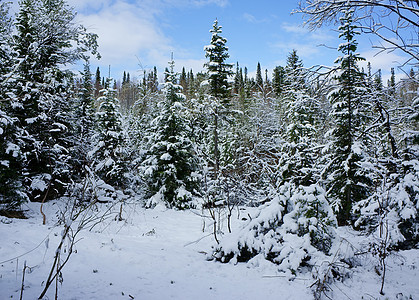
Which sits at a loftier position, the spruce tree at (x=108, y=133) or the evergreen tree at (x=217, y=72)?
the evergreen tree at (x=217, y=72)

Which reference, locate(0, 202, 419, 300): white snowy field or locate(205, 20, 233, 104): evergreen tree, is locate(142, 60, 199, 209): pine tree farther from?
locate(0, 202, 419, 300): white snowy field

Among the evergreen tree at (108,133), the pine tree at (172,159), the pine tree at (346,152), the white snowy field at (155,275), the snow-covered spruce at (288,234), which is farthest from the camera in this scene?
the evergreen tree at (108,133)

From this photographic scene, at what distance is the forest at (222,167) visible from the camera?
486cm

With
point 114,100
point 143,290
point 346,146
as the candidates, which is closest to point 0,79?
point 114,100

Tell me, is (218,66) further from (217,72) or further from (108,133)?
(108,133)

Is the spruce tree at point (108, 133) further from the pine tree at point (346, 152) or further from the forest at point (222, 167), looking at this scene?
the pine tree at point (346, 152)

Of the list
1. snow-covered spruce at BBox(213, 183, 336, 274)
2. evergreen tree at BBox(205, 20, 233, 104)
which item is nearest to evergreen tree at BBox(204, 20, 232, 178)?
evergreen tree at BBox(205, 20, 233, 104)

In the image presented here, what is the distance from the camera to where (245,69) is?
316ft

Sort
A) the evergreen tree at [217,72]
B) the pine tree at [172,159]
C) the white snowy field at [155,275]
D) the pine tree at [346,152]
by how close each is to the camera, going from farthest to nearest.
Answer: the evergreen tree at [217,72] < the pine tree at [172,159] < the pine tree at [346,152] < the white snowy field at [155,275]

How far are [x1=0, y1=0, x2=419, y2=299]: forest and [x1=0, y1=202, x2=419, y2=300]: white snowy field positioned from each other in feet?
0.32

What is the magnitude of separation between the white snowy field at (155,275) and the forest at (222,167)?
98mm

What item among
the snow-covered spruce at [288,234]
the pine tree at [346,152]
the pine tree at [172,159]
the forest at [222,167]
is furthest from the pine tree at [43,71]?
the pine tree at [346,152]

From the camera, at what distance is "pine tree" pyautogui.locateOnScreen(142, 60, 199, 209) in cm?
1365

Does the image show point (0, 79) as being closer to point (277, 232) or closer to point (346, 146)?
point (277, 232)
